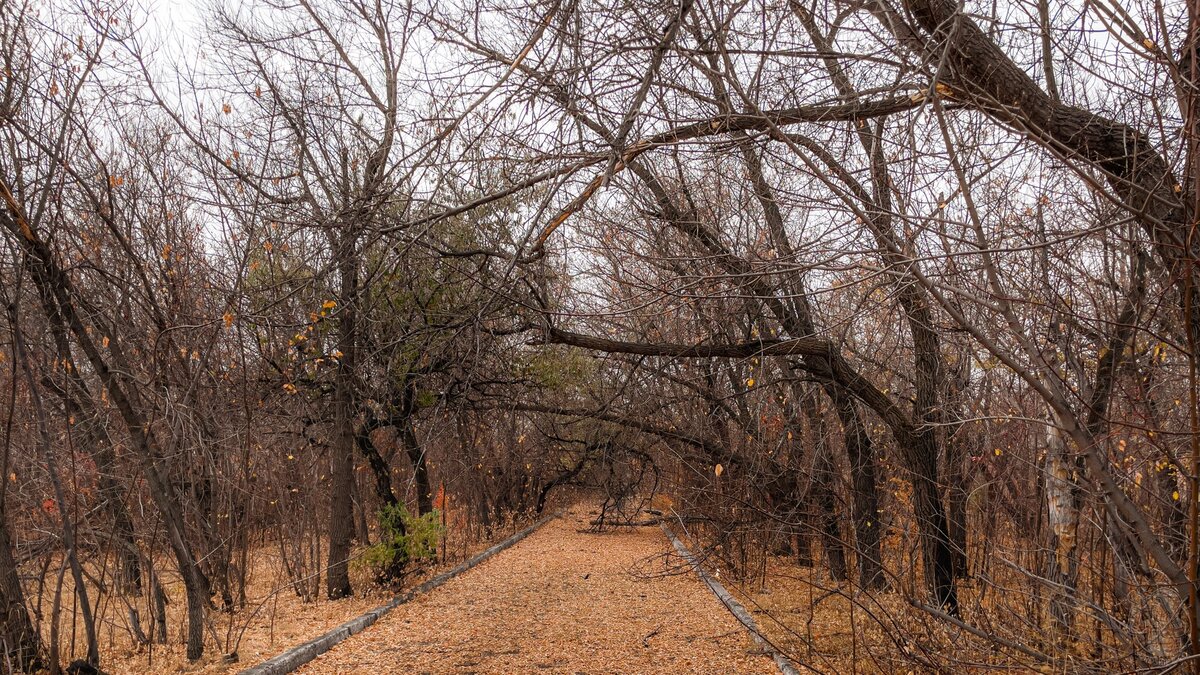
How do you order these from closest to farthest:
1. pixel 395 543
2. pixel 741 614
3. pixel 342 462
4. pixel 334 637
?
1. pixel 334 637
2. pixel 741 614
3. pixel 342 462
4. pixel 395 543

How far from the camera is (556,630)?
8.56 m

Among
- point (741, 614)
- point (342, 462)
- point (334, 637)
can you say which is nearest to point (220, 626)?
point (334, 637)

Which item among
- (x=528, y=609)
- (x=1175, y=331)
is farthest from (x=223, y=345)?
(x=1175, y=331)

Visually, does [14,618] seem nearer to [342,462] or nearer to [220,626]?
[220,626]

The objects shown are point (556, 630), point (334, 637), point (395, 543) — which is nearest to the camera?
point (334, 637)

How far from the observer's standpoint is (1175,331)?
143 inches

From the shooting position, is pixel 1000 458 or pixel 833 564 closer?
pixel 1000 458

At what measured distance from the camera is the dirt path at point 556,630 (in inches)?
274

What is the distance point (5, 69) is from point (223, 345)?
3.60 m

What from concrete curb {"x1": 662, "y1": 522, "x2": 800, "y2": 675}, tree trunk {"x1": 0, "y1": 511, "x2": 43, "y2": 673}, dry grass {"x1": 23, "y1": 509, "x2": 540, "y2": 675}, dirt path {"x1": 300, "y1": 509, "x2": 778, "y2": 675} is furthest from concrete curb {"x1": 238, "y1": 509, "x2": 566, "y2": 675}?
concrete curb {"x1": 662, "y1": 522, "x2": 800, "y2": 675}

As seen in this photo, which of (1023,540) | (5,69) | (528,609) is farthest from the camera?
(528,609)

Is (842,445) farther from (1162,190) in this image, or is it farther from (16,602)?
(16,602)

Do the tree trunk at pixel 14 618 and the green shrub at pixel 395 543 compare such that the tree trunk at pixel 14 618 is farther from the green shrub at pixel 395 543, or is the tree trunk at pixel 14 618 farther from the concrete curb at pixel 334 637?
the green shrub at pixel 395 543

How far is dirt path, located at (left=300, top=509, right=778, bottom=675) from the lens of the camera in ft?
22.8
